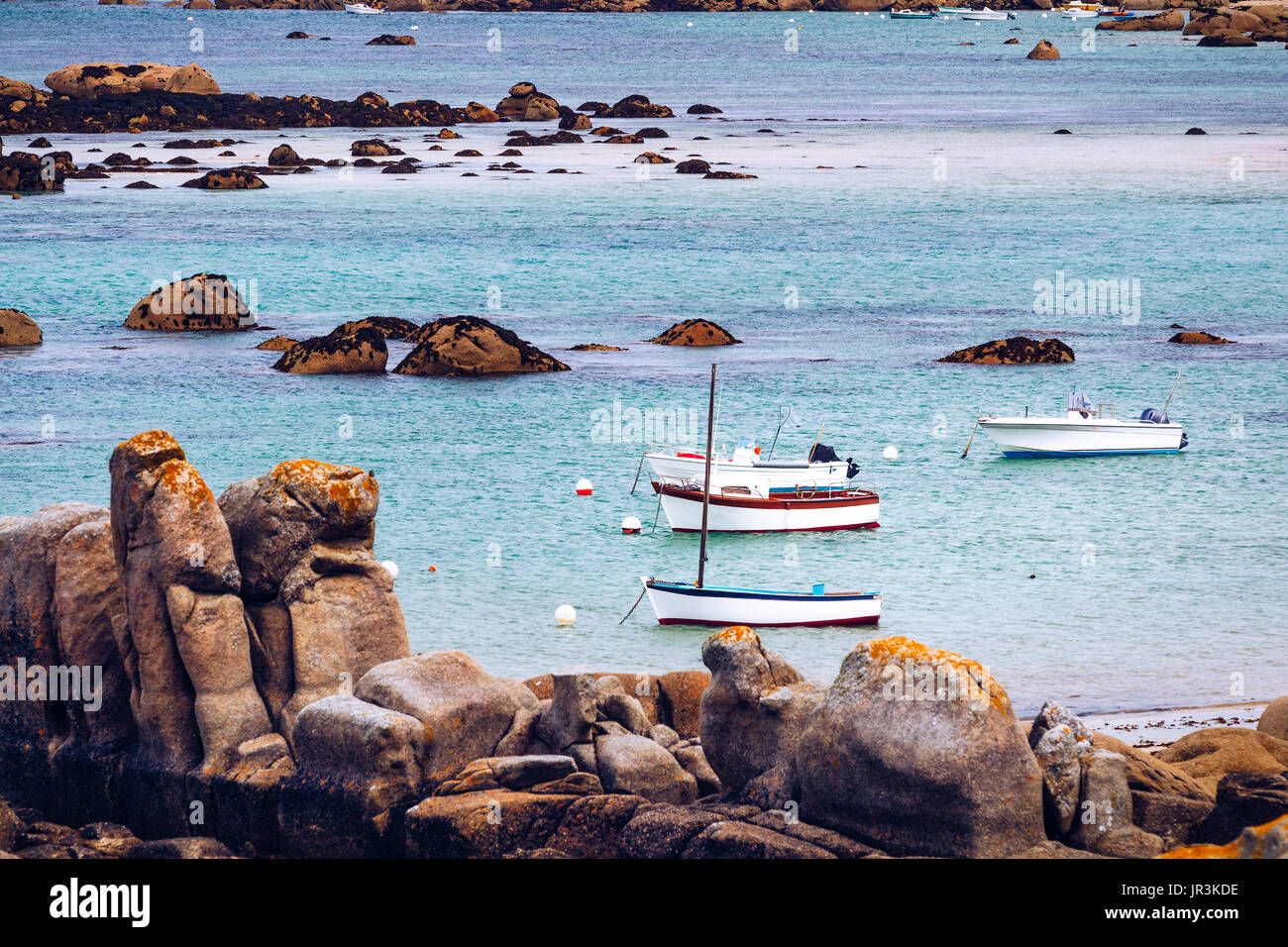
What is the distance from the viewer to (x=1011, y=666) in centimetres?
2933

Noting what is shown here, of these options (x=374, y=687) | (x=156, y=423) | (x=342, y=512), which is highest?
(x=342, y=512)

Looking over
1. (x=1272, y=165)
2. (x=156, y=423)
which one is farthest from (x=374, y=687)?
(x=1272, y=165)

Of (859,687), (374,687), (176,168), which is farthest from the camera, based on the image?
(176,168)

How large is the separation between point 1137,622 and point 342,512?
17802 millimetres

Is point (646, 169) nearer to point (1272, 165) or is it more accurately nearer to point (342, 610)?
point (1272, 165)

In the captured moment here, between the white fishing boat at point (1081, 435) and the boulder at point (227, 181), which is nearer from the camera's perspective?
the white fishing boat at point (1081, 435)

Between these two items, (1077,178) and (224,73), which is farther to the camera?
(224,73)

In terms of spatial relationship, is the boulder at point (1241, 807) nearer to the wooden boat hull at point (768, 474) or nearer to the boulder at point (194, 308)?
the wooden boat hull at point (768, 474)

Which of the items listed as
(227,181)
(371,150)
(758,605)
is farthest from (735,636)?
(371,150)

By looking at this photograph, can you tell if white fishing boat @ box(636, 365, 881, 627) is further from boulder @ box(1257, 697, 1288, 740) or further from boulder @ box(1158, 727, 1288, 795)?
boulder @ box(1158, 727, 1288, 795)

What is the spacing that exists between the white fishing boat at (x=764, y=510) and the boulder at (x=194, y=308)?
3002 cm

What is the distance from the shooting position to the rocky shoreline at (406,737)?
17.2m

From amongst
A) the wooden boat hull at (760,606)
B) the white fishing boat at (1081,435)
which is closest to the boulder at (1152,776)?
the wooden boat hull at (760,606)

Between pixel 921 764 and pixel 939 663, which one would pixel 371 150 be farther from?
pixel 921 764
